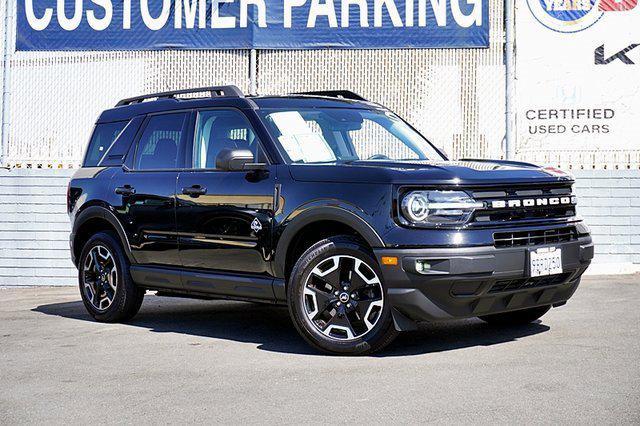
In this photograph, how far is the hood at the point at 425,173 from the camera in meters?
6.13

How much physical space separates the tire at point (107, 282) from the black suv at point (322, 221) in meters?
0.02

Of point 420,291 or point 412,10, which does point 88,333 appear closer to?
point 420,291

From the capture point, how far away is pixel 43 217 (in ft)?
41.1

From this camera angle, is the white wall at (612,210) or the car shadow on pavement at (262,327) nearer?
the car shadow on pavement at (262,327)

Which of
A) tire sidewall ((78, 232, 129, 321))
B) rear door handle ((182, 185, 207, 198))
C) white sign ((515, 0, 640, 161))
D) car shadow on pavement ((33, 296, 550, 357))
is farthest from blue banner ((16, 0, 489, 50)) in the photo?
rear door handle ((182, 185, 207, 198))

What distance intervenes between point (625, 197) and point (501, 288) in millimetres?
6477

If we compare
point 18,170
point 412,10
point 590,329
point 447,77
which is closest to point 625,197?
point 447,77

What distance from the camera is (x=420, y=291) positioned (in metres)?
6.05

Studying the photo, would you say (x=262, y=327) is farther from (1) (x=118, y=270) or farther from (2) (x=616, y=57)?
(2) (x=616, y=57)

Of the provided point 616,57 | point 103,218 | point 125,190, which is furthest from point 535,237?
point 616,57

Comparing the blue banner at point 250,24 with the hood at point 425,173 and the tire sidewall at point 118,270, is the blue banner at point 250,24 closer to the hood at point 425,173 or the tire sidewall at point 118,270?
the tire sidewall at point 118,270

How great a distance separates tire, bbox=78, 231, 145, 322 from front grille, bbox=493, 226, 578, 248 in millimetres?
3301

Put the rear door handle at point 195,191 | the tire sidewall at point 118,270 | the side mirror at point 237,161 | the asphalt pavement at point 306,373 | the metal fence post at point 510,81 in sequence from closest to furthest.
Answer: the asphalt pavement at point 306,373 → the side mirror at point 237,161 → the rear door handle at point 195,191 → the tire sidewall at point 118,270 → the metal fence post at point 510,81

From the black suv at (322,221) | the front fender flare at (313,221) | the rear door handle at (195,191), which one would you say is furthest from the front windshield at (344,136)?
the rear door handle at (195,191)
